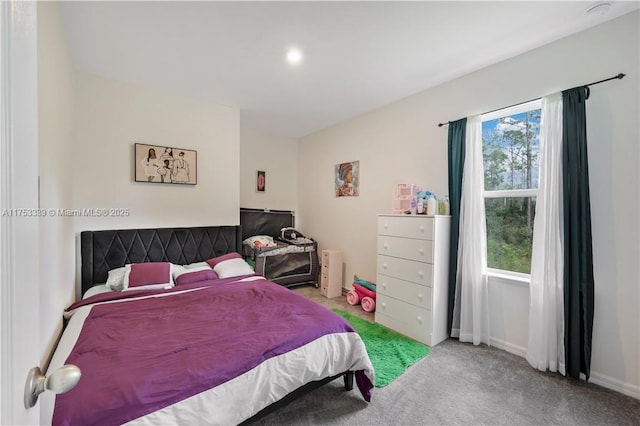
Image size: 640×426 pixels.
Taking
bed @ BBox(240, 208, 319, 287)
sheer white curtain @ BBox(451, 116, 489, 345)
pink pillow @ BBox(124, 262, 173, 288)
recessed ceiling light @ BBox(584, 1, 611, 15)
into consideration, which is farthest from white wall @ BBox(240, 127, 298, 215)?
recessed ceiling light @ BBox(584, 1, 611, 15)

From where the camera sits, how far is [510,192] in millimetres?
2529

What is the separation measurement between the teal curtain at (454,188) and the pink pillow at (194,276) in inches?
97.6

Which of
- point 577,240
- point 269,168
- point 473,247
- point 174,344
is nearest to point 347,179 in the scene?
point 269,168

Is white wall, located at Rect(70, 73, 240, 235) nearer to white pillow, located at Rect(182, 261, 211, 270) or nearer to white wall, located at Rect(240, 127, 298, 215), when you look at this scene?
white pillow, located at Rect(182, 261, 211, 270)

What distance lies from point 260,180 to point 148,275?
2.44 m

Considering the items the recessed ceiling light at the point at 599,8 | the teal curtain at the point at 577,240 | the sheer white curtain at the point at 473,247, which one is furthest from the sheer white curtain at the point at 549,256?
the recessed ceiling light at the point at 599,8

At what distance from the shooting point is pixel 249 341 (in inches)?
60.8

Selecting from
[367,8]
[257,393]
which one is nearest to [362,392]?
[257,393]

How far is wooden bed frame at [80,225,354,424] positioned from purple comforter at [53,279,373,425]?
2.25 ft

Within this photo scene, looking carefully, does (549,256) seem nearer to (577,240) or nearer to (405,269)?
(577,240)

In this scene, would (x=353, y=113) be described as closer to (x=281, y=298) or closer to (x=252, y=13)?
(x=252, y=13)

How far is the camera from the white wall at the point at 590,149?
1.89m

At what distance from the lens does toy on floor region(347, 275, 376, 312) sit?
3.33 meters

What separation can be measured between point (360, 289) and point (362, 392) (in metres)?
1.74
